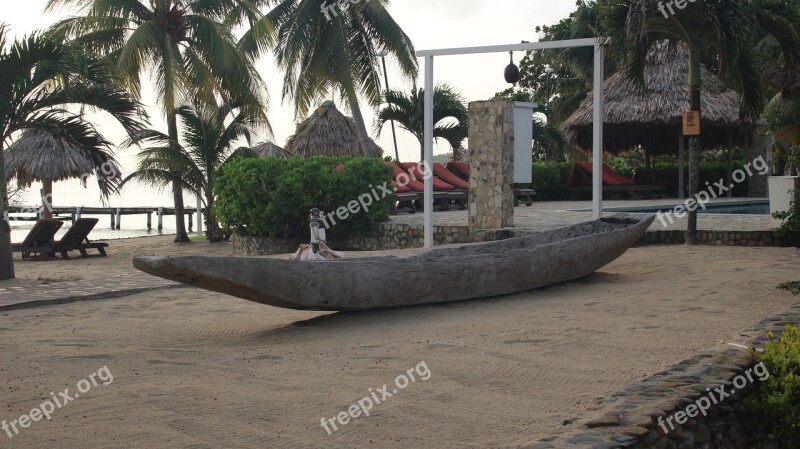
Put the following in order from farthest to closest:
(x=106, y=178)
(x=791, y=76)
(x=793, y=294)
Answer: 1. (x=791, y=76)
2. (x=106, y=178)
3. (x=793, y=294)

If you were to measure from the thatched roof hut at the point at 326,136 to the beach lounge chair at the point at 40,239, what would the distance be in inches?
301

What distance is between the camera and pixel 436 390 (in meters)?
4.58

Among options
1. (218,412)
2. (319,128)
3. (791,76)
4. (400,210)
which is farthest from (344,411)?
(319,128)

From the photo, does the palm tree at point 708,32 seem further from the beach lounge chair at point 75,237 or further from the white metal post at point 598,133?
the beach lounge chair at point 75,237

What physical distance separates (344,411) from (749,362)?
2.33 metres

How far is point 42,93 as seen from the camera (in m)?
10.4

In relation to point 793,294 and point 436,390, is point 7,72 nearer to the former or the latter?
point 436,390

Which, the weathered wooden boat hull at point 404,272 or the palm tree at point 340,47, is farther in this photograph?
the palm tree at point 340,47

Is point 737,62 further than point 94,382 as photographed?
Yes

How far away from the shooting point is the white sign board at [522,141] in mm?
12211

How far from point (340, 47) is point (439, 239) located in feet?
30.9

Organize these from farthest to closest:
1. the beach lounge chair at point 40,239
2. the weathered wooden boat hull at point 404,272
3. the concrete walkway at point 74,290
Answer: the beach lounge chair at point 40,239
the concrete walkway at point 74,290
the weathered wooden boat hull at point 404,272
